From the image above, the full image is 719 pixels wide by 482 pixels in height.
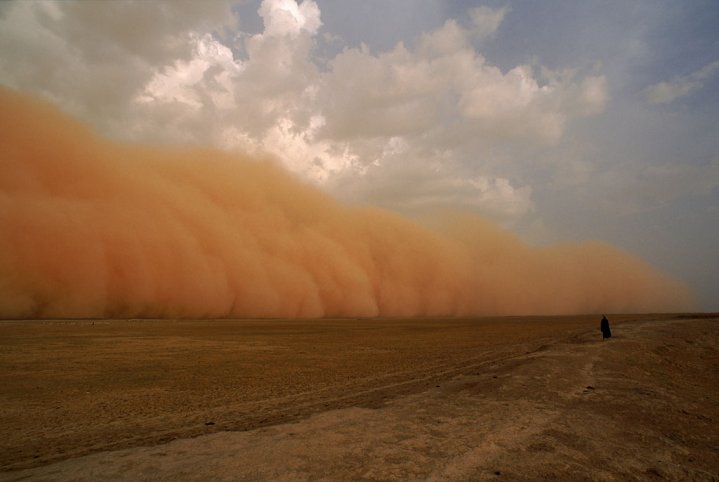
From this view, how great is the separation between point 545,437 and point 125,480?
17.4 feet

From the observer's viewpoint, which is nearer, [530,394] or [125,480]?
[125,480]

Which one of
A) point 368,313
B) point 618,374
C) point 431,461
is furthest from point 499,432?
point 368,313

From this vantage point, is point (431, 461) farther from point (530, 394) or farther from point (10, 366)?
point (10, 366)

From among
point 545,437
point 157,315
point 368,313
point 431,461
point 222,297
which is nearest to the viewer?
point 431,461

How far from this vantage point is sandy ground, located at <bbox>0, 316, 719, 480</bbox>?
496cm

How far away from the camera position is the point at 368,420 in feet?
22.0

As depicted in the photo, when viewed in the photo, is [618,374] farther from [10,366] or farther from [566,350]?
[10,366]

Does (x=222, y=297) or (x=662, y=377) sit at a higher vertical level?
(x=222, y=297)

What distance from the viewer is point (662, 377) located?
1119cm

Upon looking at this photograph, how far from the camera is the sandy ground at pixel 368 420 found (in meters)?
4.96

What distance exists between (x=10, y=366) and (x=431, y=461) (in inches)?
589

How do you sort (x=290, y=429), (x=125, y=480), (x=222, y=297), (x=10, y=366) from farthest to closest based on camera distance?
1. (x=222, y=297)
2. (x=10, y=366)
3. (x=290, y=429)
4. (x=125, y=480)

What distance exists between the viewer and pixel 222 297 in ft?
170

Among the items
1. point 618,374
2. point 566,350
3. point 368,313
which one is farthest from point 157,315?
point 618,374
